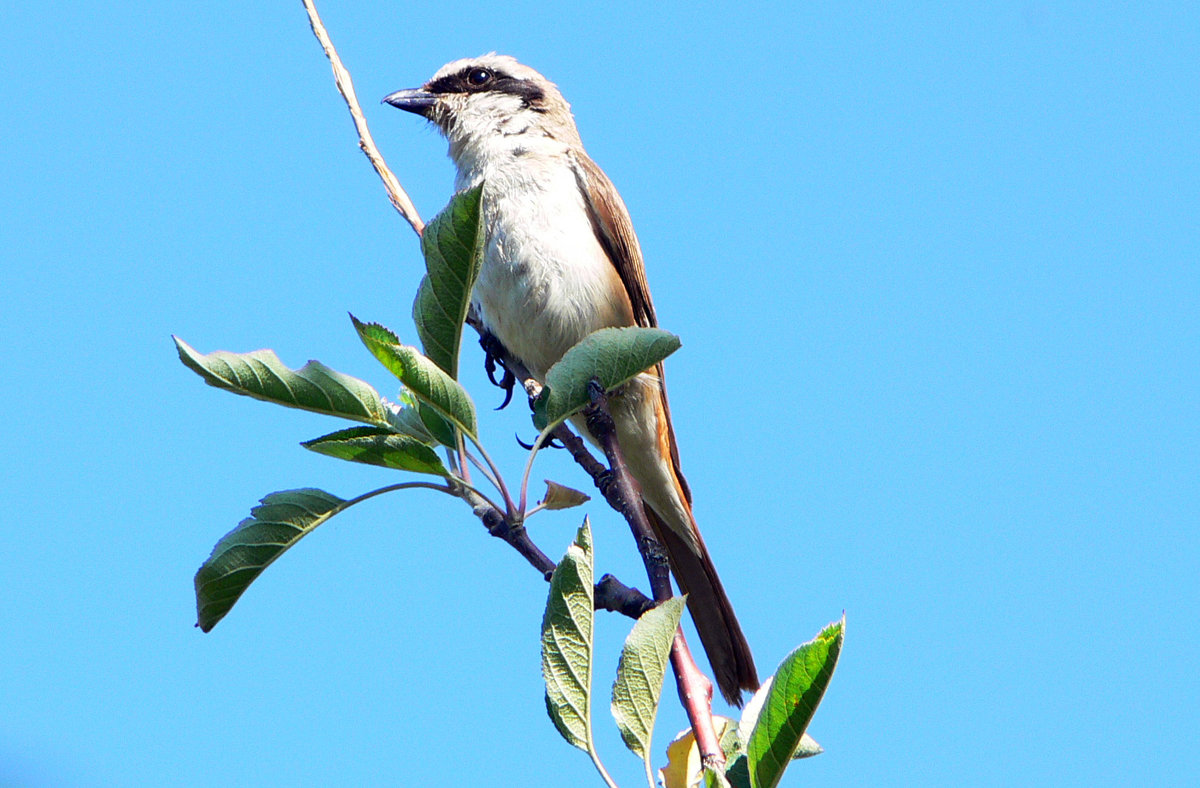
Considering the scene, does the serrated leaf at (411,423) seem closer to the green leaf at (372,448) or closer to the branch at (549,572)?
the green leaf at (372,448)

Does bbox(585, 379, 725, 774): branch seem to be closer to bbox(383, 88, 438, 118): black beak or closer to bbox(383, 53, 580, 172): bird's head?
bbox(383, 53, 580, 172): bird's head

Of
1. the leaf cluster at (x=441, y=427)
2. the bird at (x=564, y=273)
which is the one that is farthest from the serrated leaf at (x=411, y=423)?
the bird at (x=564, y=273)

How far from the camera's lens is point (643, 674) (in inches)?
71.6

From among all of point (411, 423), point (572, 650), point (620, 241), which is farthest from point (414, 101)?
point (572, 650)

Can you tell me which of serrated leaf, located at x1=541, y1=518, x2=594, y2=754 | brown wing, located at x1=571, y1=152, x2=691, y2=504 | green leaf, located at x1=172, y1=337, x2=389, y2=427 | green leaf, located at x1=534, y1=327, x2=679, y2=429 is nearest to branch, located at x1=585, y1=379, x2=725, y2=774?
green leaf, located at x1=534, y1=327, x2=679, y2=429

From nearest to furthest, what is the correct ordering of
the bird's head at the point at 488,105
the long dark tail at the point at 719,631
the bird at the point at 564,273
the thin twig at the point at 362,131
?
the thin twig at the point at 362,131, the long dark tail at the point at 719,631, the bird at the point at 564,273, the bird's head at the point at 488,105

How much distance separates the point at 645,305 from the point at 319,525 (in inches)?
129

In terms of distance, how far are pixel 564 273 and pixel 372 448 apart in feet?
9.05

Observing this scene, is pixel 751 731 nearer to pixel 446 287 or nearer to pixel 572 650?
pixel 572 650

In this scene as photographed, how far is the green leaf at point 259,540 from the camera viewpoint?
2.26m

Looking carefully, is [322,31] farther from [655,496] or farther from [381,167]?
[655,496]

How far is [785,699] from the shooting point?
169cm

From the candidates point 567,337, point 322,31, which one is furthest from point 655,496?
point 322,31

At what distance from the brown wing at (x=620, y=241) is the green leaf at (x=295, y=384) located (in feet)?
9.95
